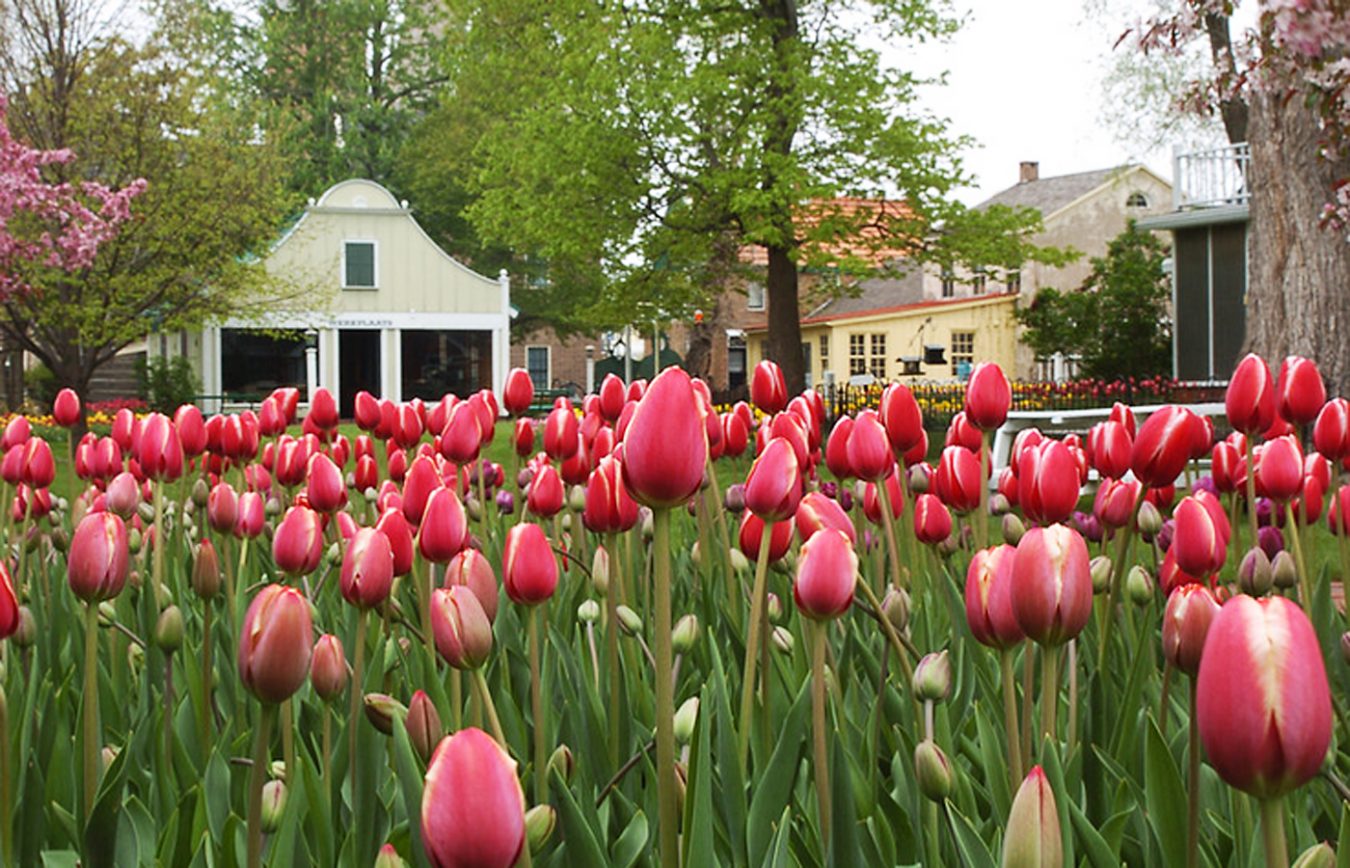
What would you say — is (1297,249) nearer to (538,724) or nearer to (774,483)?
(774,483)

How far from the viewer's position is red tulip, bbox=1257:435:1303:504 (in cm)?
203

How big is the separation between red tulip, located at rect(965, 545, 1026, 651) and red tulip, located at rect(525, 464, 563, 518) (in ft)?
3.89

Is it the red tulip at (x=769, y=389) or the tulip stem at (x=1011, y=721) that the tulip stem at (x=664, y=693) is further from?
the red tulip at (x=769, y=389)

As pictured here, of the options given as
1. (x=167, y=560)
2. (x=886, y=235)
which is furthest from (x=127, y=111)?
(x=167, y=560)

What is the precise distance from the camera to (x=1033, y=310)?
29.7 m

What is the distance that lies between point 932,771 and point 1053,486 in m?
0.59

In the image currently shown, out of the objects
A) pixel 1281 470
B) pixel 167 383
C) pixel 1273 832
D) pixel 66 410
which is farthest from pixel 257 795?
pixel 167 383

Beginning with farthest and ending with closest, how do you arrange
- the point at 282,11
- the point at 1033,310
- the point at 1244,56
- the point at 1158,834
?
the point at 282,11, the point at 1033,310, the point at 1244,56, the point at 1158,834

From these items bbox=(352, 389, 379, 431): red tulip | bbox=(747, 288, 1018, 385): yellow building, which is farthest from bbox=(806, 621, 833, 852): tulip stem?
bbox=(747, 288, 1018, 385): yellow building

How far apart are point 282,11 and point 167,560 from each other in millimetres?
40797

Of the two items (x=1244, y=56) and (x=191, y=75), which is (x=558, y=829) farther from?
(x=191, y=75)

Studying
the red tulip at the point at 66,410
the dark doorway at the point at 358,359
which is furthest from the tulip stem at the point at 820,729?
the dark doorway at the point at 358,359

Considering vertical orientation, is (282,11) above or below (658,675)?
above

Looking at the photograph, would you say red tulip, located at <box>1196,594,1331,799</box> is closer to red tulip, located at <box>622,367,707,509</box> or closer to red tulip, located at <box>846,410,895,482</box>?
red tulip, located at <box>622,367,707,509</box>
